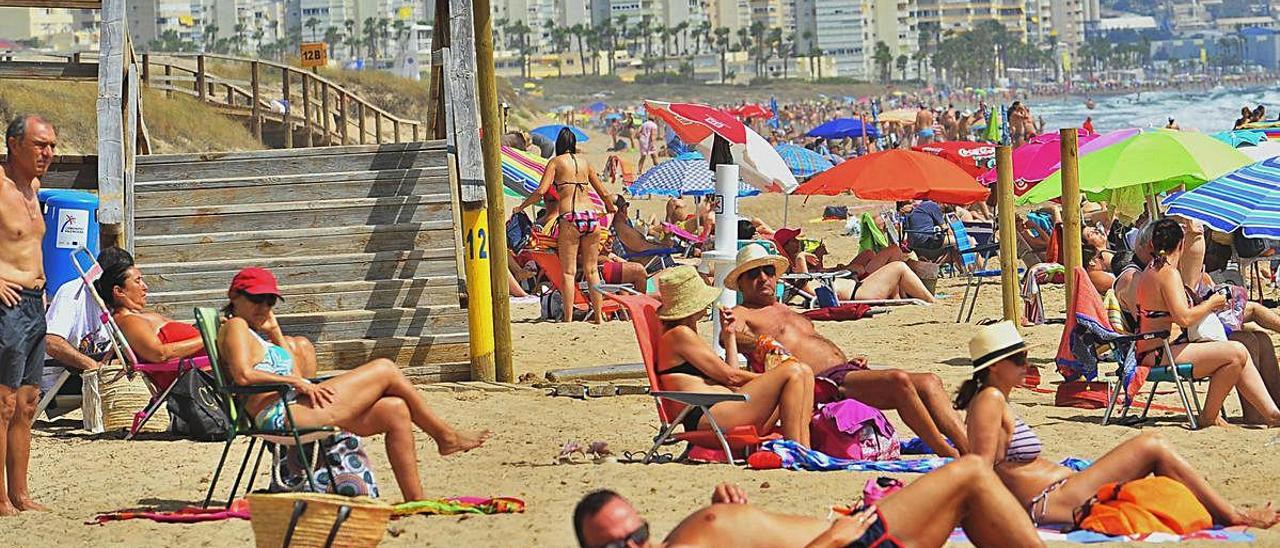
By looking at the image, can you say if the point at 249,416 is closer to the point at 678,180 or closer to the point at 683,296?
the point at 683,296

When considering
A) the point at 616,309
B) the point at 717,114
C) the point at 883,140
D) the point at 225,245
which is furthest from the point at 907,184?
the point at 883,140

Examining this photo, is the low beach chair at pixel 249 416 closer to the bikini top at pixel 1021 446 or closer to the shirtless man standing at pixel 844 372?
the shirtless man standing at pixel 844 372

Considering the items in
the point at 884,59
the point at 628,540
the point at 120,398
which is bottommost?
the point at 120,398

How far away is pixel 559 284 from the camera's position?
11258 millimetres

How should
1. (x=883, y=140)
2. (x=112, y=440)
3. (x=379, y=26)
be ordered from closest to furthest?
(x=112, y=440), (x=883, y=140), (x=379, y=26)

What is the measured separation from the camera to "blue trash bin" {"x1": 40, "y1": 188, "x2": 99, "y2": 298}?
888 cm

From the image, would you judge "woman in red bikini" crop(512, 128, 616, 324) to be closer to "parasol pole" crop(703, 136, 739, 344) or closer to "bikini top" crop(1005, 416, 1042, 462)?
"parasol pole" crop(703, 136, 739, 344)

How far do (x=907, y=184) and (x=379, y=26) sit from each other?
5764 inches

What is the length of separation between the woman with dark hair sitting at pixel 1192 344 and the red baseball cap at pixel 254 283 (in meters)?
3.66

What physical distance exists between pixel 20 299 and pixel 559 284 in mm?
5812

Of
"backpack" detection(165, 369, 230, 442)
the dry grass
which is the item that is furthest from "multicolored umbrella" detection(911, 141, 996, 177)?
the dry grass

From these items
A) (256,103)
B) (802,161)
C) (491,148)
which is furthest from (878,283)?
(256,103)

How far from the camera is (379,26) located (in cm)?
15500

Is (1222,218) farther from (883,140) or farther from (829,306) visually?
(883,140)
